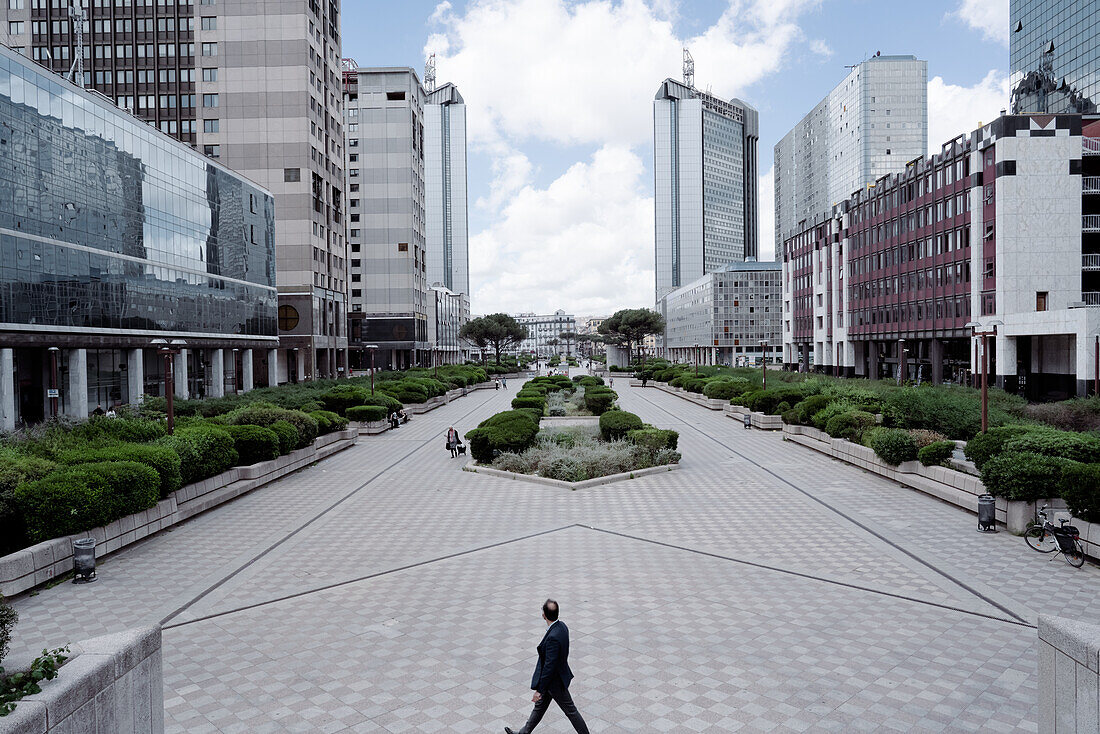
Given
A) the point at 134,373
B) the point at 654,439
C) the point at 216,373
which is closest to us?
the point at 654,439

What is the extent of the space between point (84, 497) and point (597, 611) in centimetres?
873

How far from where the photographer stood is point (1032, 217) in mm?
41844

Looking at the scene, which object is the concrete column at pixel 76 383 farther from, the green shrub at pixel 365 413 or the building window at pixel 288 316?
the building window at pixel 288 316

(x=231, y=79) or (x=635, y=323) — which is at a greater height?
(x=231, y=79)

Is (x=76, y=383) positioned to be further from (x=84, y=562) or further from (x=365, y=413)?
(x=84, y=562)

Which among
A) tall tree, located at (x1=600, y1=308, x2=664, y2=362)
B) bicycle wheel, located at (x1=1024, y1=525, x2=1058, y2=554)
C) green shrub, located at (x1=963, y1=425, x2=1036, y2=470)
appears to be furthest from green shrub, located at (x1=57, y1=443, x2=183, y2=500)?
tall tree, located at (x1=600, y1=308, x2=664, y2=362)

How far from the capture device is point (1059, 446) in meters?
13.5

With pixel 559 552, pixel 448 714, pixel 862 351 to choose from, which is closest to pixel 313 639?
pixel 448 714

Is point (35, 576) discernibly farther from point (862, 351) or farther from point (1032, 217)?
point (862, 351)

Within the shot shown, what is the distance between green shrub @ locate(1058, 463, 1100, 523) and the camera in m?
11.0

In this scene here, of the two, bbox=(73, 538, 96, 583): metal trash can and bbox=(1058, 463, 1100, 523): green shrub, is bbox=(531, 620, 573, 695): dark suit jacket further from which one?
bbox=(1058, 463, 1100, 523): green shrub

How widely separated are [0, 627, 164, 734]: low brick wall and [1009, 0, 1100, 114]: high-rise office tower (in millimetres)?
103696

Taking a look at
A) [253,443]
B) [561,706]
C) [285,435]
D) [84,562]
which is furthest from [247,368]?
[561,706]

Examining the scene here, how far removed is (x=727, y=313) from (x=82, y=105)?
92931 mm
